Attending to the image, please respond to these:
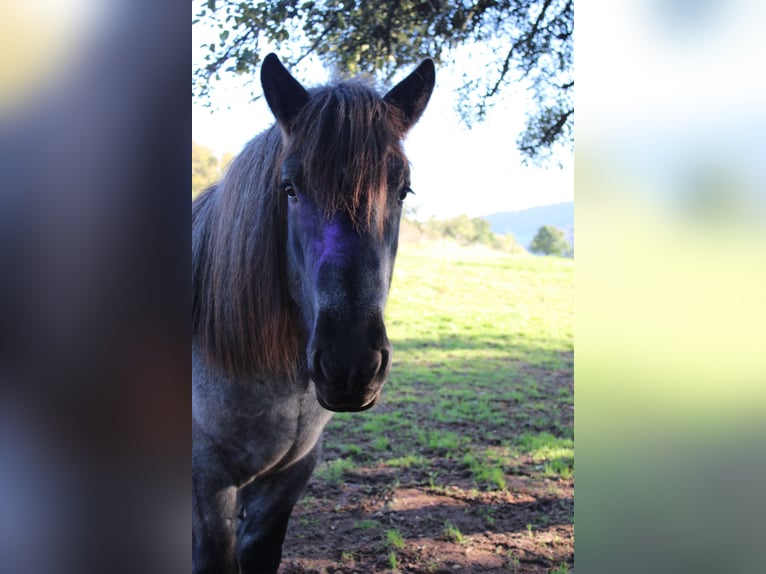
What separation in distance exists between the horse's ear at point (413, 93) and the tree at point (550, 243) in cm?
1112

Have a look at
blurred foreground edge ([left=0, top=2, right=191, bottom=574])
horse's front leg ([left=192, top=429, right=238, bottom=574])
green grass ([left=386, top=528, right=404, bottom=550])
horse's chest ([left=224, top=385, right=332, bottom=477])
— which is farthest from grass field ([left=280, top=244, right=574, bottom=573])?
blurred foreground edge ([left=0, top=2, right=191, bottom=574])

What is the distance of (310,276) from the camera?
64.6 inches

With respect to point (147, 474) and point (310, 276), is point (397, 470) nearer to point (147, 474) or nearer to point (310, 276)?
point (310, 276)

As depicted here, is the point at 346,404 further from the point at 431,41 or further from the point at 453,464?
the point at 453,464

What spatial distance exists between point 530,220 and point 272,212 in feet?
29.8

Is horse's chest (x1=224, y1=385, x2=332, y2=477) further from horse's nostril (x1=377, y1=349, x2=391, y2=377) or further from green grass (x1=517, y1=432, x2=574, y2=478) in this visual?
green grass (x1=517, y1=432, x2=574, y2=478)

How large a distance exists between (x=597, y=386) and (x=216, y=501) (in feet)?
5.29

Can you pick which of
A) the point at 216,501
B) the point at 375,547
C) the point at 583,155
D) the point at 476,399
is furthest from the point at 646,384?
the point at 476,399

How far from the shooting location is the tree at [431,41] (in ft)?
8.24

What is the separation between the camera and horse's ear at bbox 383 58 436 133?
1908mm

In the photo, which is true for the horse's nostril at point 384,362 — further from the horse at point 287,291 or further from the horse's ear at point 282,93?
the horse's ear at point 282,93

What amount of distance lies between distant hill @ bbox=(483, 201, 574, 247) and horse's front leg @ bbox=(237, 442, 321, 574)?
6162 millimetres

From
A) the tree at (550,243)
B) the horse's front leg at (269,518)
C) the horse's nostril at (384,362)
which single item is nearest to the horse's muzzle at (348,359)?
the horse's nostril at (384,362)

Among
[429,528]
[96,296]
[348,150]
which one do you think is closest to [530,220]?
[429,528]
